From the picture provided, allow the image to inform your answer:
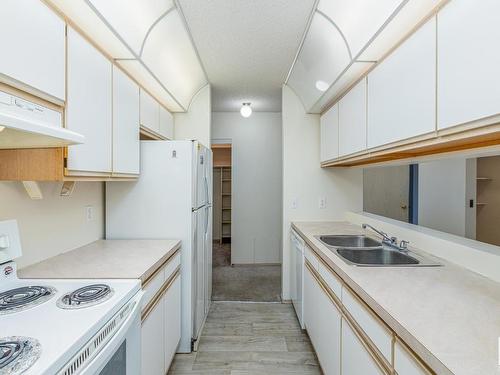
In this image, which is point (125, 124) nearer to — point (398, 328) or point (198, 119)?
point (198, 119)

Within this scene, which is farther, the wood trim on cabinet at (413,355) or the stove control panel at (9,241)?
the stove control panel at (9,241)

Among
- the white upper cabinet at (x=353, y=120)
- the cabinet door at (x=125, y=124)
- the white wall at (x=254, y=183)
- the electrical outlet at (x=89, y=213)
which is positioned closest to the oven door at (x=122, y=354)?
the cabinet door at (x=125, y=124)

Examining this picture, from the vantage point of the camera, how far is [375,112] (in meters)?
1.87

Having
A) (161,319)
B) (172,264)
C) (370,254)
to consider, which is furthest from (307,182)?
(161,319)

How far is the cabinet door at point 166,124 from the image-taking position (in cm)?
291

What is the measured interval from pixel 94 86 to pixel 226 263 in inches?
148

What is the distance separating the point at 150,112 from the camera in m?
2.55

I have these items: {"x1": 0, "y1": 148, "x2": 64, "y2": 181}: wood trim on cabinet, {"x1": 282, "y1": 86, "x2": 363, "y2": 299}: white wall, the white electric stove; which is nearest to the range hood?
{"x1": 0, "y1": 148, "x2": 64, "y2": 181}: wood trim on cabinet

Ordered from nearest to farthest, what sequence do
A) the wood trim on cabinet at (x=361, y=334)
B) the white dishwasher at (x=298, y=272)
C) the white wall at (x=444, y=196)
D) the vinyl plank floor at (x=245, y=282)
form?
the wood trim on cabinet at (x=361, y=334), the white wall at (x=444, y=196), the white dishwasher at (x=298, y=272), the vinyl plank floor at (x=245, y=282)

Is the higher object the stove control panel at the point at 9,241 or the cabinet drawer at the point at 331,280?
the stove control panel at the point at 9,241

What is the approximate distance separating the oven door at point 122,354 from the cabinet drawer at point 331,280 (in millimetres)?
1027

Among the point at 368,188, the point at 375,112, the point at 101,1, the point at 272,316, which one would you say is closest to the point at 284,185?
the point at 368,188

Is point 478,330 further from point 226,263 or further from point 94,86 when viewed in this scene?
point 226,263

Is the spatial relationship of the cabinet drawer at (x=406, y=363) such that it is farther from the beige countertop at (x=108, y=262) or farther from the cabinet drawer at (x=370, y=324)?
the beige countertop at (x=108, y=262)
